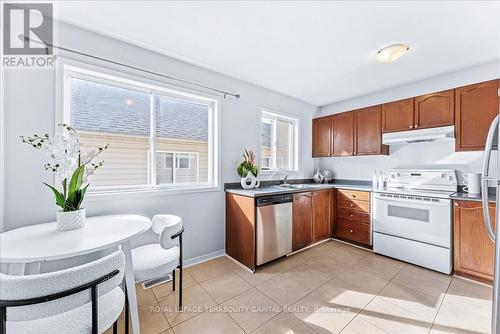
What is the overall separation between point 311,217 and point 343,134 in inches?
63.9

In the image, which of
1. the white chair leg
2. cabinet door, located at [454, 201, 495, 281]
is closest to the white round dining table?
the white chair leg

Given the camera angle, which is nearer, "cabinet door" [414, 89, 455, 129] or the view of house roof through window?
the view of house roof through window

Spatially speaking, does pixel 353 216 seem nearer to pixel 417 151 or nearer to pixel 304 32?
pixel 417 151

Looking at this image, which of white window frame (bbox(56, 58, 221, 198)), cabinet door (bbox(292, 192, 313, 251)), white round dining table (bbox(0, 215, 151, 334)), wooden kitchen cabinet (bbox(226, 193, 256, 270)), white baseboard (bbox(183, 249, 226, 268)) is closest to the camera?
white round dining table (bbox(0, 215, 151, 334))

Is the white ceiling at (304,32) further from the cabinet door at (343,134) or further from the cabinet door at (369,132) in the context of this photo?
the cabinet door at (343,134)

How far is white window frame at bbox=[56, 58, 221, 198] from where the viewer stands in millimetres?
1833

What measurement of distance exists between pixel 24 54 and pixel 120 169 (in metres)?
1.18

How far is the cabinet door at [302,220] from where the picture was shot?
283 cm

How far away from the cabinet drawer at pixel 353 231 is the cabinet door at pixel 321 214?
0.19m

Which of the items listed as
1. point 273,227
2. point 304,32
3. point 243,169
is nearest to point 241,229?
point 273,227

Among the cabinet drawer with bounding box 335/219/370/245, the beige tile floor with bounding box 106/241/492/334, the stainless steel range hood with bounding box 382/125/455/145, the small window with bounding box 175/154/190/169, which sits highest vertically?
the stainless steel range hood with bounding box 382/125/455/145

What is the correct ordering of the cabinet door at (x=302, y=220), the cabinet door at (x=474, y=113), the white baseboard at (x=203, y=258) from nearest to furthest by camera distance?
the cabinet door at (x=474, y=113)
the white baseboard at (x=203, y=258)
the cabinet door at (x=302, y=220)

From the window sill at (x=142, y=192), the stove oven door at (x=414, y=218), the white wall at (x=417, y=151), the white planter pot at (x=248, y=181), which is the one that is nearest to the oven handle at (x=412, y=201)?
the stove oven door at (x=414, y=218)

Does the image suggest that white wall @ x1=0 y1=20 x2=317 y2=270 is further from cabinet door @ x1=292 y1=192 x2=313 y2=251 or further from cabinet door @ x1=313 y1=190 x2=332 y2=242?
cabinet door @ x1=313 y1=190 x2=332 y2=242
